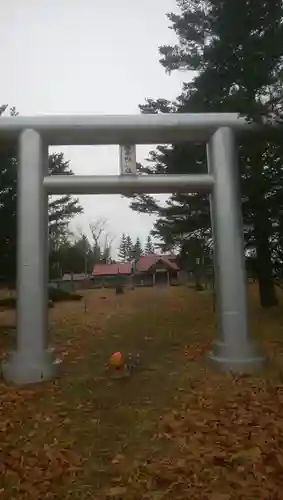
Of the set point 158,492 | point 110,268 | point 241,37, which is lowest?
point 158,492

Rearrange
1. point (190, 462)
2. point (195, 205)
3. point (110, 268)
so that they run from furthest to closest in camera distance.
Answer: point (110, 268) < point (195, 205) < point (190, 462)

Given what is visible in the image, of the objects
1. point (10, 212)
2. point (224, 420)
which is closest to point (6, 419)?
point (224, 420)

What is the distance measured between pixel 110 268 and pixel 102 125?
22.0 meters

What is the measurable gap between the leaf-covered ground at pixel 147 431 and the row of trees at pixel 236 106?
2.41 metres

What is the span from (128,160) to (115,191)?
0.46 metres

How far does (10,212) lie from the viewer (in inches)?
272

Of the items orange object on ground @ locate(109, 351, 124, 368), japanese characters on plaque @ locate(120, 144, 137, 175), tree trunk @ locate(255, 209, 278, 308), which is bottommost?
orange object on ground @ locate(109, 351, 124, 368)

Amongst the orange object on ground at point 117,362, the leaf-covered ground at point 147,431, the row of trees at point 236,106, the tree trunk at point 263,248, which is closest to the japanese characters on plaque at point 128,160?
the row of trees at point 236,106

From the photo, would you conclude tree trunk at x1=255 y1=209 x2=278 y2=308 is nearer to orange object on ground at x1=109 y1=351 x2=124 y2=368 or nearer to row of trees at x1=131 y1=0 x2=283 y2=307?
row of trees at x1=131 y1=0 x2=283 y2=307

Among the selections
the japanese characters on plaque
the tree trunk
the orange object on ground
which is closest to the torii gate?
the japanese characters on plaque

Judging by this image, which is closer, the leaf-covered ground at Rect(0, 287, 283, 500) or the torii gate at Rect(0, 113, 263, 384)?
the leaf-covered ground at Rect(0, 287, 283, 500)

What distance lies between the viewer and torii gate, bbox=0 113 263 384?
4570 mm

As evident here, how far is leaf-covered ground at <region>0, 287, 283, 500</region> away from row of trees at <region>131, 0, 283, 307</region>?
2.41 meters

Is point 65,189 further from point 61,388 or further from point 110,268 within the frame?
point 110,268
